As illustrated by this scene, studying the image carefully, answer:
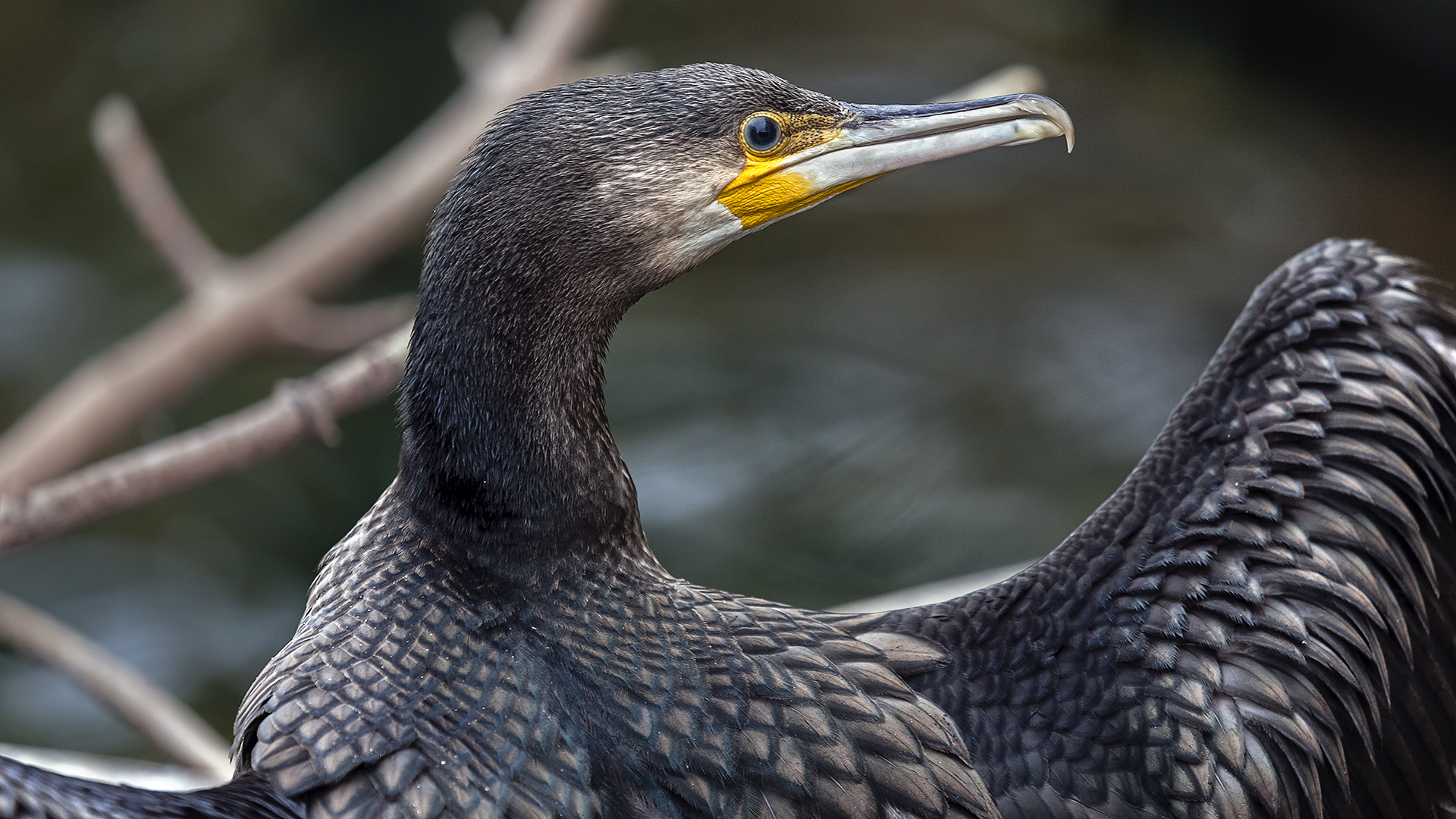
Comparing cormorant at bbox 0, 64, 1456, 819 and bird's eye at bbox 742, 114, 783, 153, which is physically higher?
bird's eye at bbox 742, 114, 783, 153

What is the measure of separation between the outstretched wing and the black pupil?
0.72 meters

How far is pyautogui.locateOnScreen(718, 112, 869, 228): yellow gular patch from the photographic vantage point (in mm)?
1866

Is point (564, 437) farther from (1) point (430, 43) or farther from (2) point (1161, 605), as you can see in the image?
(1) point (430, 43)

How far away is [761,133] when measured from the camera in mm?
1863

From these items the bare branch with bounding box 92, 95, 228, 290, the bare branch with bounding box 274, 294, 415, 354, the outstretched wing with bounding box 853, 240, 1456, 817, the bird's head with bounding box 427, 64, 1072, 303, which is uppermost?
the bare branch with bounding box 92, 95, 228, 290

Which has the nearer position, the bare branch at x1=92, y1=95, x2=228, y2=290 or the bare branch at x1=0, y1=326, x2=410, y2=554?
the bare branch at x1=0, y1=326, x2=410, y2=554

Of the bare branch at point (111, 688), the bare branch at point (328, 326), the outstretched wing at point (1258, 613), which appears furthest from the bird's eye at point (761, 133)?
the bare branch at point (328, 326)

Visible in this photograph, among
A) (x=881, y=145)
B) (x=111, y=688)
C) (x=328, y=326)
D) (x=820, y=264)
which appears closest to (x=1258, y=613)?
(x=881, y=145)

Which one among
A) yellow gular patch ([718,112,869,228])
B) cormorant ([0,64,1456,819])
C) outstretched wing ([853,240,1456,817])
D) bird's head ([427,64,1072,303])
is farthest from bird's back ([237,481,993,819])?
yellow gular patch ([718,112,869,228])

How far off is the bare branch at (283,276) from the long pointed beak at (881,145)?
2.04 m

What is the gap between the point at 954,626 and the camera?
2.02 m

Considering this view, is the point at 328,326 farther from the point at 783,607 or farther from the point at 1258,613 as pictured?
the point at 1258,613

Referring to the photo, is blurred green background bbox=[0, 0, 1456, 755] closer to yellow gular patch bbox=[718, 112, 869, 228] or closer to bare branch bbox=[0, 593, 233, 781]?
bare branch bbox=[0, 593, 233, 781]

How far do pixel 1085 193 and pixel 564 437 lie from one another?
569 cm
